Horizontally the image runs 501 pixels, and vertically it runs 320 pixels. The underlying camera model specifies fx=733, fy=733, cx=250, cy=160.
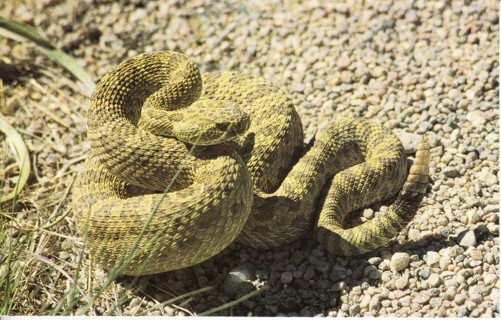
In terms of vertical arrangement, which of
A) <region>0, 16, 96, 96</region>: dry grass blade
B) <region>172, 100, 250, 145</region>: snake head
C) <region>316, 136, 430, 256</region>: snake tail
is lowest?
<region>316, 136, 430, 256</region>: snake tail

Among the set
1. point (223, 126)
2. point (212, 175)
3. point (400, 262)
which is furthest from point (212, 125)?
point (400, 262)

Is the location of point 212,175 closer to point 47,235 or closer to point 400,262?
point 400,262

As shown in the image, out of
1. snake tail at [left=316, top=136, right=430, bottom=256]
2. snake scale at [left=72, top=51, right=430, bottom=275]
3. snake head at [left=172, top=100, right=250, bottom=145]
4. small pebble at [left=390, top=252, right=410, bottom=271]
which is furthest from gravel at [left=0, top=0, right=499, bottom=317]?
snake head at [left=172, top=100, right=250, bottom=145]

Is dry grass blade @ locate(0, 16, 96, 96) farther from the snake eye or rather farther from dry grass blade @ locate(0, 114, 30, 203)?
the snake eye

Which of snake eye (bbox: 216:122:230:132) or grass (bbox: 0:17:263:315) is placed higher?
snake eye (bbox: 216:122:230:132)

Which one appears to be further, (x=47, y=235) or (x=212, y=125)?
(x=47, y=235)

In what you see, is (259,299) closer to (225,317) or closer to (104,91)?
(225,317)
